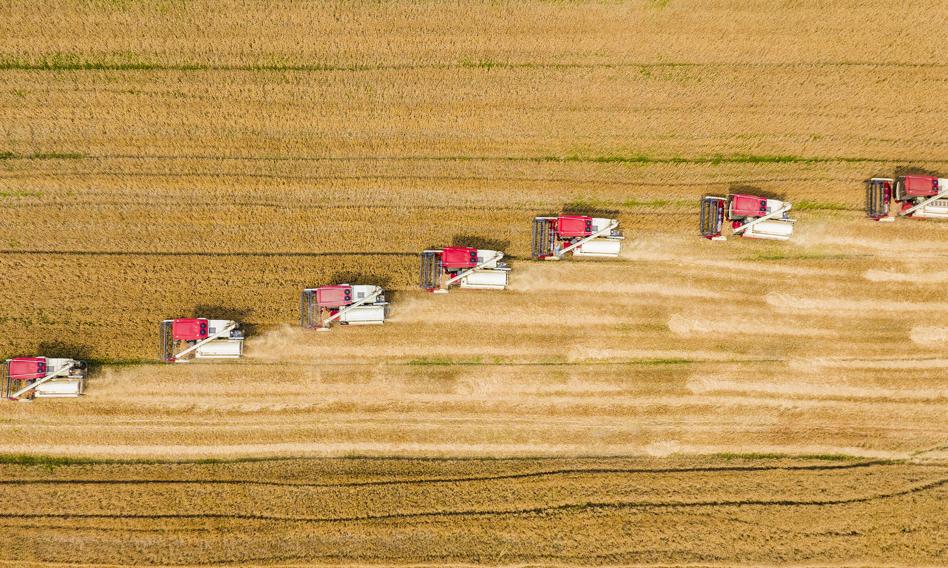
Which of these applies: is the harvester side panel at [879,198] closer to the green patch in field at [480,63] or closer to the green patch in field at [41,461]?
the green patch in field at [480,63]

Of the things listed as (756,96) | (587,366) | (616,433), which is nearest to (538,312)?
(587,366)

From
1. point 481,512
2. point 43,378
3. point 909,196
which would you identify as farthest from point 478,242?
point 43,378

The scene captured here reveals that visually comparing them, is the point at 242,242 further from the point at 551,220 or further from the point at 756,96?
the point at 756,96

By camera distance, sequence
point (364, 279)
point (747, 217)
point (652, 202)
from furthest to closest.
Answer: point (652, 202) < point (364, 279) < point (747, 217)

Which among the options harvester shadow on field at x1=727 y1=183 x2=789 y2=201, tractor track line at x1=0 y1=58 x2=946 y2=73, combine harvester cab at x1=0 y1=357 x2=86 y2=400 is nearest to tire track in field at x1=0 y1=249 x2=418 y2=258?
combine harvester cab at x1=0 y1=357 x2=86 y2=400

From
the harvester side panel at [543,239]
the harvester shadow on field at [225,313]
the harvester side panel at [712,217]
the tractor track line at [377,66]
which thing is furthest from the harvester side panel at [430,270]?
the harvester side panel at [712,217]

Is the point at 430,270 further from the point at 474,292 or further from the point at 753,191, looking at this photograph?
the point at 753,191

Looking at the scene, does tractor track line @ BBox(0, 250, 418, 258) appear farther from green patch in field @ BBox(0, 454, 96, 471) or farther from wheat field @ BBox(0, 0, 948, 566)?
green patch in field @ BBox(0, 454, 96, 471)
